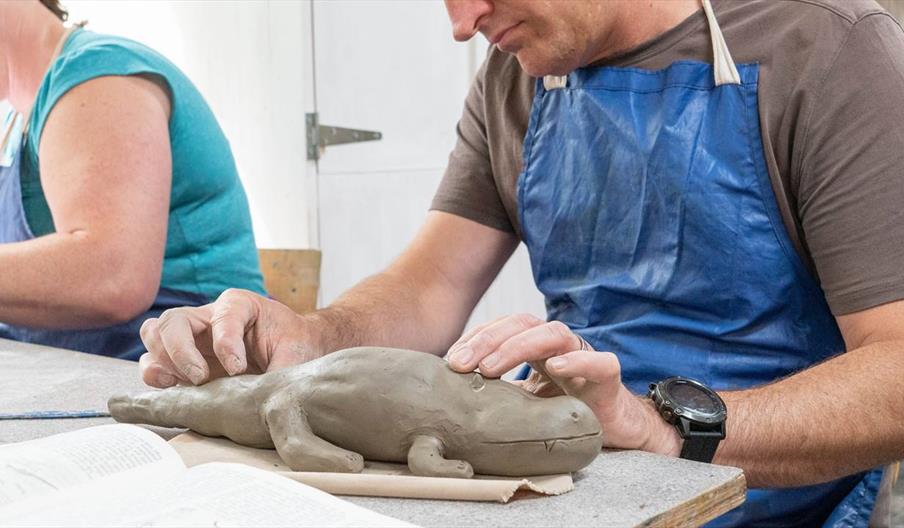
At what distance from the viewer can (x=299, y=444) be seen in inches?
34.4

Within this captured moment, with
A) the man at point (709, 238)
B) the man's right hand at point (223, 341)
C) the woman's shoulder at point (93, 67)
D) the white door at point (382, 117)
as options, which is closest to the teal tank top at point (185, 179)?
the woman's shoulder at point (93, 67)

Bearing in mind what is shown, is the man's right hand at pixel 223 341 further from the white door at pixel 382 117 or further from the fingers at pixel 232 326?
the white door at pixel 382 117

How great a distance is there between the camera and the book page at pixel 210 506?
75 cm

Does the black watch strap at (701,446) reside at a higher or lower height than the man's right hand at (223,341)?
lower

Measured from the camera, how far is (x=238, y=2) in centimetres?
330

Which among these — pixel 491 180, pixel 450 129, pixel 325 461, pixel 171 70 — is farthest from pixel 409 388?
pixel 450 129

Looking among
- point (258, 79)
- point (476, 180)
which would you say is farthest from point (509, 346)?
point (258, 79)

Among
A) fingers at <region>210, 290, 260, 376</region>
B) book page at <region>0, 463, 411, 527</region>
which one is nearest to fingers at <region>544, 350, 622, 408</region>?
book page at <region>0, 463, 411, 527</region>

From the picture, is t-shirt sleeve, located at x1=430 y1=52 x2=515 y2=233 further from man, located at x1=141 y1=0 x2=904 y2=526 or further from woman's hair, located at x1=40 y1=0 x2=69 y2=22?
woman's hair, located at x1=40 y1=0 x2=69 y2=22

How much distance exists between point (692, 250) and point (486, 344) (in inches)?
20.4

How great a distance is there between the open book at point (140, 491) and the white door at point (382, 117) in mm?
2208

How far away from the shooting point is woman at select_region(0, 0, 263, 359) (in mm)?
1602

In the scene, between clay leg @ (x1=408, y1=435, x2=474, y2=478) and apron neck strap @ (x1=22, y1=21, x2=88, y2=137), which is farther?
apron neck strap @ (x1=22, y1=21, x2=88, y2=137)

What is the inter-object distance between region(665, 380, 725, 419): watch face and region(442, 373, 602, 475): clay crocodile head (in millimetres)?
217
